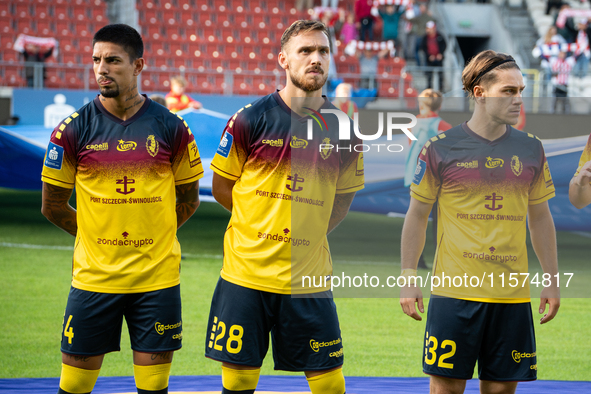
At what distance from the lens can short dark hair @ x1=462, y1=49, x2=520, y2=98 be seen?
9.02 ft

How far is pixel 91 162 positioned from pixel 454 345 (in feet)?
5.55

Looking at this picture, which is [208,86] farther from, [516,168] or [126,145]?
[516,168]

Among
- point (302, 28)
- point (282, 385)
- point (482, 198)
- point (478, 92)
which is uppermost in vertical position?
point (302, 28)

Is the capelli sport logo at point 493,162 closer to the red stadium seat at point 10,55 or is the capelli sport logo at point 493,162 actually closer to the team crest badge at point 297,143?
the team crest badge at point 297,143

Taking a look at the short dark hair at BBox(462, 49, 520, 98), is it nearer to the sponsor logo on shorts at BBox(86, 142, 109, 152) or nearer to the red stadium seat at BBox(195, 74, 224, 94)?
the sponsor logo on shorts at BBox(86, 142, 109, 152)

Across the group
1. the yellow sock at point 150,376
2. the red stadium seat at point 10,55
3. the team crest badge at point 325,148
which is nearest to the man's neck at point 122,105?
the team crest badge at point 325,148

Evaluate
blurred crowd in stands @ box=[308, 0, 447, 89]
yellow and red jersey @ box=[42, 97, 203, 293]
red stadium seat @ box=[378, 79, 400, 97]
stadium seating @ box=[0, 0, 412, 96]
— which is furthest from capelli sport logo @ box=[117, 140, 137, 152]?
blurred crowd in stands @ box=[308, 0, 447, 89]

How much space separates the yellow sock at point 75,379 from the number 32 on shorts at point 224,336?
0.55 m

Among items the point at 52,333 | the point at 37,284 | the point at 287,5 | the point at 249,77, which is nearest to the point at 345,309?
the point at 52,333

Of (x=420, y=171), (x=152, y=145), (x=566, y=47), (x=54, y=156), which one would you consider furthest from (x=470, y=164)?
(x=566, y=47)

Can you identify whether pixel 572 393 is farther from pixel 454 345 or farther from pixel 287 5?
pixel 287 5

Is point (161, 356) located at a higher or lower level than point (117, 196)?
lower

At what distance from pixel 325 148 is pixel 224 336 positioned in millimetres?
895

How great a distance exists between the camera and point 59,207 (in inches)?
122
